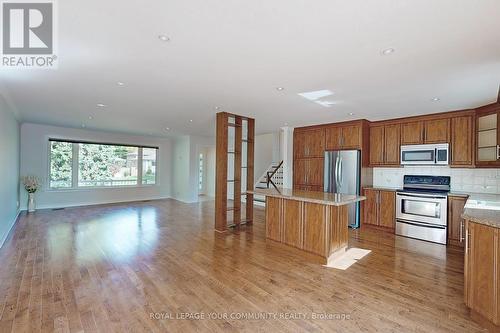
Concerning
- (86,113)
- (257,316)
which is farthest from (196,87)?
(86,113)

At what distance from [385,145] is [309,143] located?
69.1 inches

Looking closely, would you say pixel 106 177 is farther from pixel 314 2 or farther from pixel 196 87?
pixel 314 2

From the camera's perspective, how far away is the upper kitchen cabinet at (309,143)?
19.7ft

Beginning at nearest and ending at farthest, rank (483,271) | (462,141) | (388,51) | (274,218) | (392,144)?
1. (483,271)
2. (388,51)
3. (274,218)
4. (462,141)
5. (392,144)

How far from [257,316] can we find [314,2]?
2.54 metres

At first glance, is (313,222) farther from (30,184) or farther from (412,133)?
(30,184)

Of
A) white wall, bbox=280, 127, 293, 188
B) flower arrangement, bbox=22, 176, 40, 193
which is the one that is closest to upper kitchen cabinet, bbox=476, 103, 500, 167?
white wall, bbox=280, 127, 293, 188

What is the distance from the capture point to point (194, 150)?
878 centimetres

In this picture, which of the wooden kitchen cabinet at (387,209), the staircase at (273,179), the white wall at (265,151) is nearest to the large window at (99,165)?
the white wall at (265,151)

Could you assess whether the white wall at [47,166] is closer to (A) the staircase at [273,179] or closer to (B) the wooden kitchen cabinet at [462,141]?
(A) the staircase at [273,179]

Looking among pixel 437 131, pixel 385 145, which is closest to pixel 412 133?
pixel 437 131

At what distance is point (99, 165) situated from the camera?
8.04m

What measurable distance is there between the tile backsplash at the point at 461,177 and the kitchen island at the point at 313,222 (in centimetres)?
253

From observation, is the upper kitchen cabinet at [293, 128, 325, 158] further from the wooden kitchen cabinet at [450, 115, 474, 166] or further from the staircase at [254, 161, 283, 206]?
the wooden kitchen cabinet at [450, 115, 474, 166]
